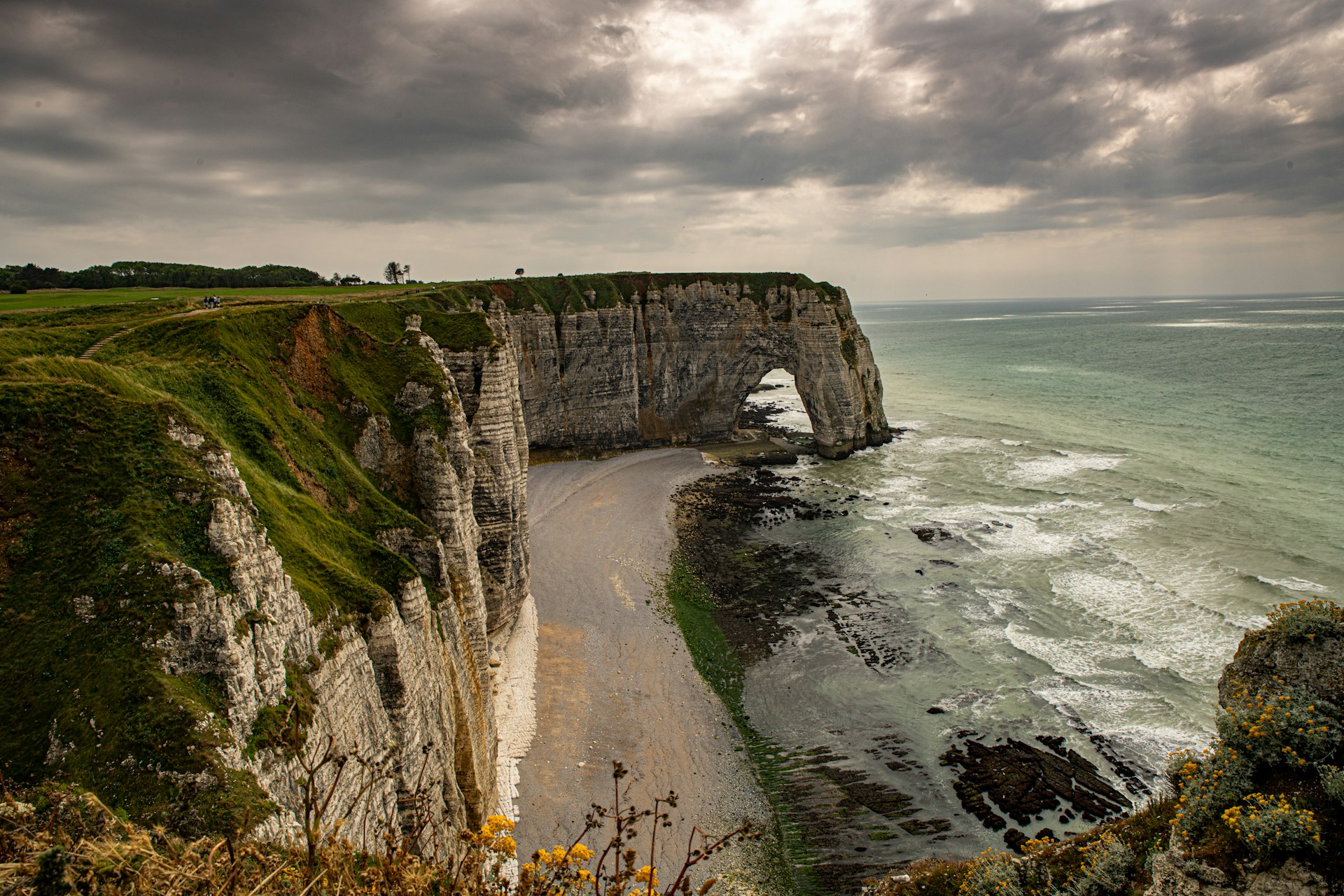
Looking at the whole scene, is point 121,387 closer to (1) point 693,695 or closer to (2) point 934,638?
(1) point 693,695

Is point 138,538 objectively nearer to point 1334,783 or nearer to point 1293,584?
point 1334,783

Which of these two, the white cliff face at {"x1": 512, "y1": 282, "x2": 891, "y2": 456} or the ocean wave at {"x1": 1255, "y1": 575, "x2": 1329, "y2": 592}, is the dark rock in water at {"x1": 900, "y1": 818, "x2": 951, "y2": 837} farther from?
the white cliff face at {"x1": 512, "y1": 282, "x2": 891, "y2": 456}

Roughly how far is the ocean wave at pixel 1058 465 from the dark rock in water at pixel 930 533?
1268 cm

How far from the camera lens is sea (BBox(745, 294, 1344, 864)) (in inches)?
920

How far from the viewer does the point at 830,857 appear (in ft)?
63.4

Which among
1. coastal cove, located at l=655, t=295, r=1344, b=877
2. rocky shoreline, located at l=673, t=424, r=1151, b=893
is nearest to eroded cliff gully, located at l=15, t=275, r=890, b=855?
rocky shoreline, located at l=673, t=424, r=1151, b=893

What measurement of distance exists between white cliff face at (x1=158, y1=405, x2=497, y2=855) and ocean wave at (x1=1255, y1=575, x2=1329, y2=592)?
116 ft

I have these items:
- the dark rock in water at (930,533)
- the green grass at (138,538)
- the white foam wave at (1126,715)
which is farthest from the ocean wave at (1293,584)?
the green grass at (138,538)

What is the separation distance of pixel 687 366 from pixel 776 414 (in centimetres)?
2057

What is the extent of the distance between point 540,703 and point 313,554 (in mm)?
13732

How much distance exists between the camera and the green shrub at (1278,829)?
8539mm

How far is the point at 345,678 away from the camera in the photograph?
12453 mm

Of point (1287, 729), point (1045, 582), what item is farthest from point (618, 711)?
point (1045, 582)

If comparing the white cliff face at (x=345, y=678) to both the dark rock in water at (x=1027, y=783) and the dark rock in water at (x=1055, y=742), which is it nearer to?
the dark rock in water at (x=1027, y=783)
